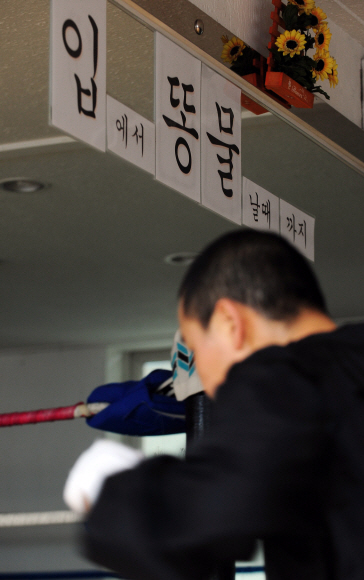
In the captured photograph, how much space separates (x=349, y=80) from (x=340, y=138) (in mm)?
184

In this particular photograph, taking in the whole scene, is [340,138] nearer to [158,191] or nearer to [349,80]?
[349,80]

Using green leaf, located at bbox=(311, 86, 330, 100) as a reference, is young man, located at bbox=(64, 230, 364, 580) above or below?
below

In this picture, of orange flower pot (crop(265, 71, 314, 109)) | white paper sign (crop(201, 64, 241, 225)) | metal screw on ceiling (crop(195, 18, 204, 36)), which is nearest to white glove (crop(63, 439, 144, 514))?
white paper sign (crop(201, 64, 241, 225))

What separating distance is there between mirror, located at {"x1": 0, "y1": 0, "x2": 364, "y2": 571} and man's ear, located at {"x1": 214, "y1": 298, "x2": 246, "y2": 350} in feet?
4.65

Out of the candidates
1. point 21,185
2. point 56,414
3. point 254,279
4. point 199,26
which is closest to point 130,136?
point 199,26

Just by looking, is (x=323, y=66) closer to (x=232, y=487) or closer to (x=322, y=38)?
(x=322, y=38)

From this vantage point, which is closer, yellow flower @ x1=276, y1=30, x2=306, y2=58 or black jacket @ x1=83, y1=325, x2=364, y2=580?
black jacket @ x1=83, y1=325, x2=364, y2=580

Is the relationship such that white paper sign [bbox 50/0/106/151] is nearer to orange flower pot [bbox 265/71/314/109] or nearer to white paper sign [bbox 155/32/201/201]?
white paper sign [bbox 155/32/201/201]

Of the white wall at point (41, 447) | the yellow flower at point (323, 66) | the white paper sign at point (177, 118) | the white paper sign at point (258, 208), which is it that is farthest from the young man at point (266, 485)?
the white wall at point (41, 447)

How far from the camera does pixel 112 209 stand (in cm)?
352

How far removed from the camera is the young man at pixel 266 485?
2.29 feet

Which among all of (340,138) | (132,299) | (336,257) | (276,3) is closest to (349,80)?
(340,138)

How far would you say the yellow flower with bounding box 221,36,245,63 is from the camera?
201cm

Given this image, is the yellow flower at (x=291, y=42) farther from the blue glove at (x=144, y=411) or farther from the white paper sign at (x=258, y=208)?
the blue glove at (x=144, y=411)
